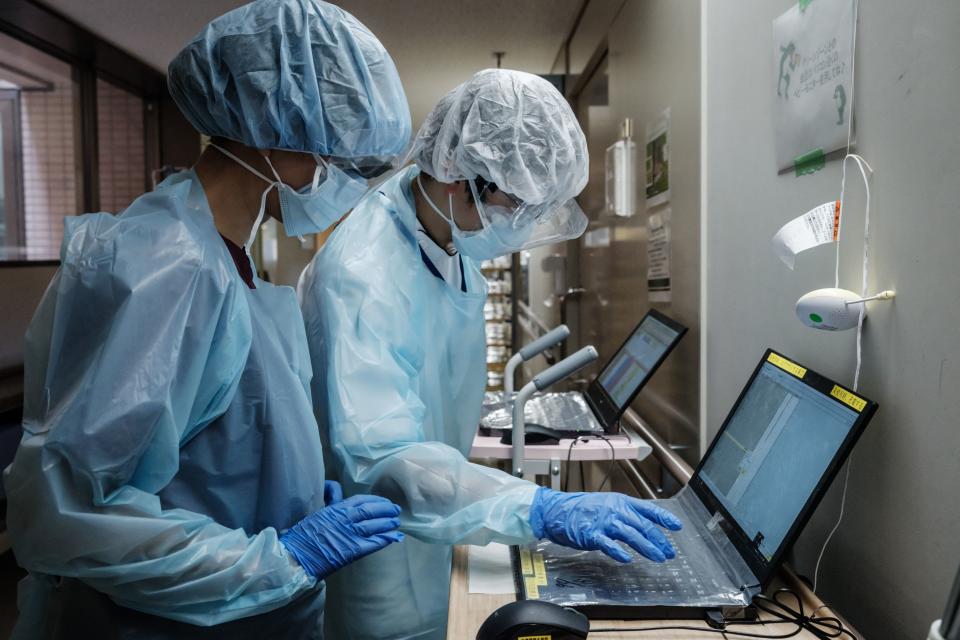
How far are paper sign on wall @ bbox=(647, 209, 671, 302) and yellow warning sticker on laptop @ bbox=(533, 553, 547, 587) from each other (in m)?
1.02

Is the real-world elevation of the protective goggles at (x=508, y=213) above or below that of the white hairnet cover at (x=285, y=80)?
below

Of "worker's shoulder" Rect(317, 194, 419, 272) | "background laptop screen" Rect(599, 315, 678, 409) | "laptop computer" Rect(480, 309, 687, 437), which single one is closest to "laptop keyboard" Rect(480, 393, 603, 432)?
"laptop computer" Rect(480, 309, 687, 437)

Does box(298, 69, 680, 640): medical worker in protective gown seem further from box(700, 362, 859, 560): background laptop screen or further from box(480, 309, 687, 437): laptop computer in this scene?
box(480, 309, 687, 437): laptop computer

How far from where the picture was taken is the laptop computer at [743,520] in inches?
33.4

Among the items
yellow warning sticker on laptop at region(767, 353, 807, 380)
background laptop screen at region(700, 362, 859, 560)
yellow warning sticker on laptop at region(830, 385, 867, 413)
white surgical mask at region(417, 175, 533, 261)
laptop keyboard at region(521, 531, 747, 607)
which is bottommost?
laptop keyboard at region(521, 531, 747, 607)

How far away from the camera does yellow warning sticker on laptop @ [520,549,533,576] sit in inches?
38.4

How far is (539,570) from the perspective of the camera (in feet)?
3.21

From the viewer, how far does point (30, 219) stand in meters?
4.06

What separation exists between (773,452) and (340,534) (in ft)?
2.08

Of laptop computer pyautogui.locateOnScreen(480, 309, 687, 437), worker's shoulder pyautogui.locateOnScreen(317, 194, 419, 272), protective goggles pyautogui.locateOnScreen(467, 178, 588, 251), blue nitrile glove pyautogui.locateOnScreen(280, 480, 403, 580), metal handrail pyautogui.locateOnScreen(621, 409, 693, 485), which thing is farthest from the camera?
laptop computer pyautogui.locateOnScreen(480, 309, 687, 437)

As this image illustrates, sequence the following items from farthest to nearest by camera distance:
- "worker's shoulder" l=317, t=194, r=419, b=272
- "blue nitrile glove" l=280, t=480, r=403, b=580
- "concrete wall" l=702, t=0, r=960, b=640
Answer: "worker's shoulder" l=317, t=194, r=419, b=272 < "blue nitrile glove" l=280, t=480, r=403, b=580 < "concrete wall" l=702, t=0, r=960, b=640

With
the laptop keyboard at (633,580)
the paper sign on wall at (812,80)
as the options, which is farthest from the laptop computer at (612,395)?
the laptop keyboard at (633,580)

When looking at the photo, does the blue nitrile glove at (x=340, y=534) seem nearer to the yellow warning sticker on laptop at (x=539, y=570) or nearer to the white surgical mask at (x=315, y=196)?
the yellow warning sticker on laptop at (x=539, y=570)

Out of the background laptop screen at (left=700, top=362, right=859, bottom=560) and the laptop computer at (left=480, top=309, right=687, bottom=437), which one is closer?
the background laptop screen at (left=700, top=362, right=859, bottom=560)
